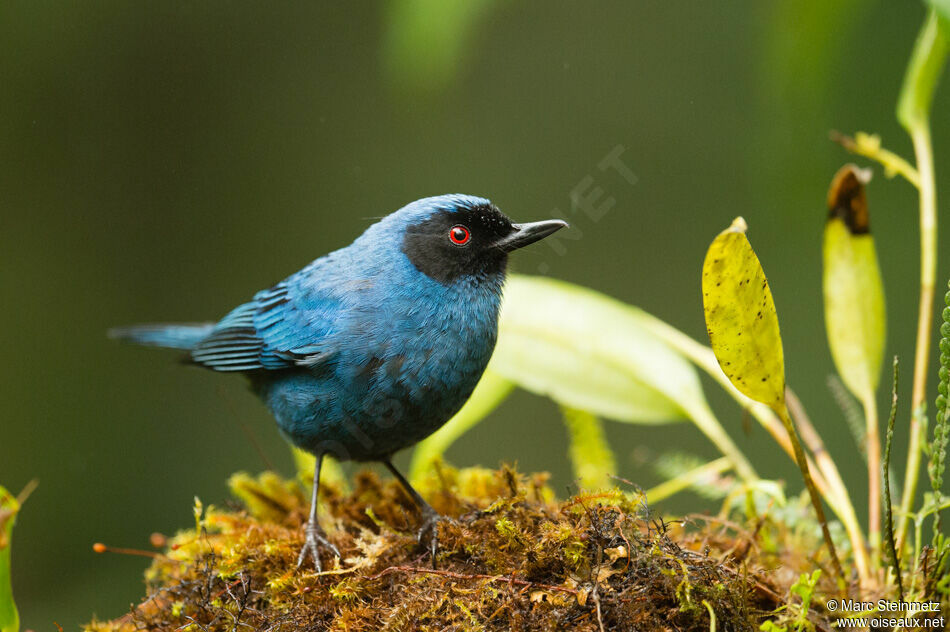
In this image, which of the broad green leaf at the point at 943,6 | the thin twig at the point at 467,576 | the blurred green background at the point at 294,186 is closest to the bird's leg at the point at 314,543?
the thin twig at the point at 467,576

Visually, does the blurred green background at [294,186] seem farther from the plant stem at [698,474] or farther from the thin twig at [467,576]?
the thin twig at [467,576]

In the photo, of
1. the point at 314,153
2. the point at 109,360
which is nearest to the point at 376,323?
the point at 314,153

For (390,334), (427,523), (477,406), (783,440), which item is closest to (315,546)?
(427,523)

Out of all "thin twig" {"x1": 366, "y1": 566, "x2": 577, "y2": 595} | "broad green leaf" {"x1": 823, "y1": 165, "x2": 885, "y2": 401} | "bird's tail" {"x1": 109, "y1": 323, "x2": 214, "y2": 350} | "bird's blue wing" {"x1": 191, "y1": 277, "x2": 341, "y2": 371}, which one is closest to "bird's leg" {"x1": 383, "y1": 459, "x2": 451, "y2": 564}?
"thin twig" {"x1": 366, "y1": 566, "x2": 577, "y2": 595}

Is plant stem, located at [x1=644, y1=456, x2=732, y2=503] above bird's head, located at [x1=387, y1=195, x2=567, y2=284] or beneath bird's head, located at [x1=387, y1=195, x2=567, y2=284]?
beneath

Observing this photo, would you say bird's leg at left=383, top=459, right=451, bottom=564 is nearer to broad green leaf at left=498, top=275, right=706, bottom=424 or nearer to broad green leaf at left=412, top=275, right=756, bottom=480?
broad green leaf at left=412, top=275, right=756, bottom=480

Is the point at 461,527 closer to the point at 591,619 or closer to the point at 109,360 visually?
the point at 591,619

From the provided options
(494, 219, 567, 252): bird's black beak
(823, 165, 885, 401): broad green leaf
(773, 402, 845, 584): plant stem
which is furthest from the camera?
(494, 219, 567, 252): bird's black beak
